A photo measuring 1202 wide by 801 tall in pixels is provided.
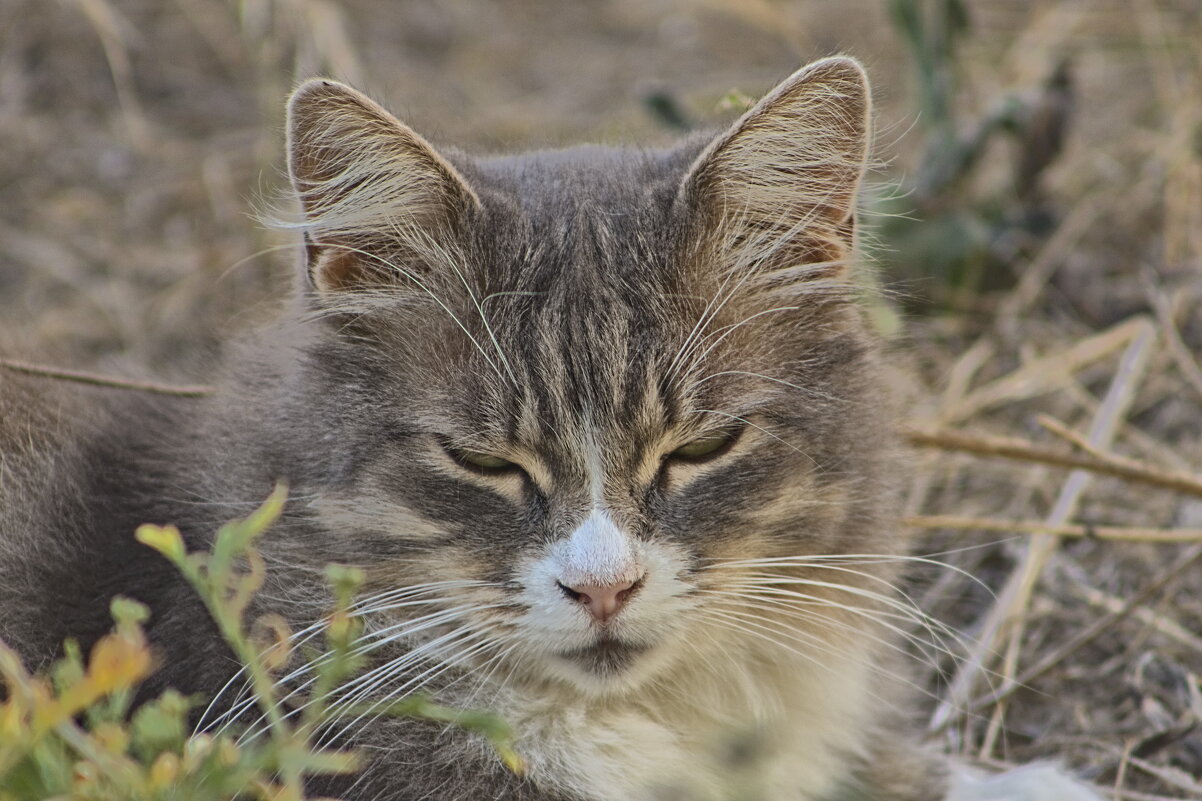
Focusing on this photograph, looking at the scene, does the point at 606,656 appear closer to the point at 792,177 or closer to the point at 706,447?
the point at 706,447

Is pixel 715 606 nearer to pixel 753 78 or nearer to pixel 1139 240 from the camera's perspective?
pixel 1139 240

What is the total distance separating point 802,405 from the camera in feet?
7.22

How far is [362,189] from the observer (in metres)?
2.16

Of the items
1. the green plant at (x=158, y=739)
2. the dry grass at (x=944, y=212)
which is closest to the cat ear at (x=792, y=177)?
the dry grass at (x=944, y=212)

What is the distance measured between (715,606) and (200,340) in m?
1.71

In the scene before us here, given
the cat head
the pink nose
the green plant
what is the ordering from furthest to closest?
the cat head, the pink nose, the green plant

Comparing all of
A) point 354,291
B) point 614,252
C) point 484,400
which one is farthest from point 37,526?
point 614,252

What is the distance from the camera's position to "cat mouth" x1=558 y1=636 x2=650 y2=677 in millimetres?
2045

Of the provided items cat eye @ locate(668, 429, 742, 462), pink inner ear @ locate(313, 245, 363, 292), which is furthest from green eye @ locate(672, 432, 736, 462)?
pink inner ear @ locate(313, 245, 363, 292)

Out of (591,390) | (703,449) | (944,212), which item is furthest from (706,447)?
(944,212)

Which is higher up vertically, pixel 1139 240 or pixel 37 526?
pixel 1139 240

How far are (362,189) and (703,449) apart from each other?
711mm

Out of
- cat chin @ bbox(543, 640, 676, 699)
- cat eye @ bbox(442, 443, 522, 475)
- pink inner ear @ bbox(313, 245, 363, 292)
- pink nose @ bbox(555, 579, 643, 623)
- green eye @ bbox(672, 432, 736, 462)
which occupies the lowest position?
cat chin @ bbox(543, 640, 676, 699)

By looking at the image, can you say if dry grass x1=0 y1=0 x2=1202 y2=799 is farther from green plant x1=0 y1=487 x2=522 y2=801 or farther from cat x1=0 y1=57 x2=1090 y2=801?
green plant x1=0 y1=487 x2=522 y2=801
